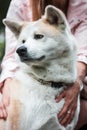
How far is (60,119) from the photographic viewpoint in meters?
4.12

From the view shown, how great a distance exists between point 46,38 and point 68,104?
0.51 meters

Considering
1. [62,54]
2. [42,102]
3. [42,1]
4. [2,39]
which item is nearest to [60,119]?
[42,102]

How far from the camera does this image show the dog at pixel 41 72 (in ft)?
13.1

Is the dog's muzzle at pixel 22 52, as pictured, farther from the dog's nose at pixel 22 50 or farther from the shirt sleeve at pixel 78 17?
the shirt sleeve at pixel 78 17

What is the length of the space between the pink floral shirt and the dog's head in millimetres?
368

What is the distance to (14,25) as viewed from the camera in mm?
4223

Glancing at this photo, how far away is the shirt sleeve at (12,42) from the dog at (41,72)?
22 cm

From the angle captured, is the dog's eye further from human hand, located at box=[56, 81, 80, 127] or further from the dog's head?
human hand, located at box=[56, 81, 80, 127]

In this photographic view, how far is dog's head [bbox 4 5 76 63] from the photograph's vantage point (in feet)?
12.9

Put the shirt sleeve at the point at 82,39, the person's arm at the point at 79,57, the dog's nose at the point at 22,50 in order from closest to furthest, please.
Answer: the dog's nose at the point at 22,50 < the person's arm at the point at 79,57 < the shirt sleeve at the point at 82,39

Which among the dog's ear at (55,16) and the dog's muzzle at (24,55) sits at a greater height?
the dog's ear at (55,16)

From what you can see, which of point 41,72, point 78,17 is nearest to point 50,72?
point 41,72

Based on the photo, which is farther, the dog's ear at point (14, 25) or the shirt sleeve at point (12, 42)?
the shirt sleeve at point (12, 42)

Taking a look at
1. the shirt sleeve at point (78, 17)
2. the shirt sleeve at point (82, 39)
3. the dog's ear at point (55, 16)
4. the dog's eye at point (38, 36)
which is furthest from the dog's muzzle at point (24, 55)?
the shirt sleeve at point (78, 17)
